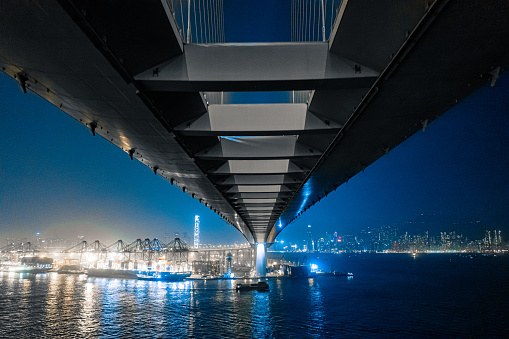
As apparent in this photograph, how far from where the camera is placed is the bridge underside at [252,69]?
237 inches

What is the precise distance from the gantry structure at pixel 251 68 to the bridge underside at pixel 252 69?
0.03 meters

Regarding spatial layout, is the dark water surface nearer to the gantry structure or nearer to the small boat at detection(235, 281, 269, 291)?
the small boat at detection(235, 281, 269, 291)

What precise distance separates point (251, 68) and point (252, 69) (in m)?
0.04

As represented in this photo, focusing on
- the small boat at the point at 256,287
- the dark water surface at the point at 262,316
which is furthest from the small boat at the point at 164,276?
the dark water surface at the point at 262,316

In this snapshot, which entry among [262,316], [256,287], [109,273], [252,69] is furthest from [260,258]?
[109,273]

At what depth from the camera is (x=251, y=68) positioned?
846 centimetres

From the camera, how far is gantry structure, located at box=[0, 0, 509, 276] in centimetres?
602

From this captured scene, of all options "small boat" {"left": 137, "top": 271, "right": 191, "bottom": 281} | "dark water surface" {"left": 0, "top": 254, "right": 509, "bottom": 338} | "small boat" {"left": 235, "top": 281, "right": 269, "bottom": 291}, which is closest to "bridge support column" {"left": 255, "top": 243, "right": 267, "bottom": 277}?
"small boat" {"left": 235, "top": 281, "right": 269, "bottom": 291}

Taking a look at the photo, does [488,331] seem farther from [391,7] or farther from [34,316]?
[34,316]

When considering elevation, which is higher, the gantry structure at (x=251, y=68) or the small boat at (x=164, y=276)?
the gantry structure at (x=251, y=68)

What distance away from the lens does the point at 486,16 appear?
5.53 metres

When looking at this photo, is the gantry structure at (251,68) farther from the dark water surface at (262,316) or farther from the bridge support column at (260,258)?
the bridge support column at (260,258)

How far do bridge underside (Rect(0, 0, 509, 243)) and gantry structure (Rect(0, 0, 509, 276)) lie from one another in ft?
0.10

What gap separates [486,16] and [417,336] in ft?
178
